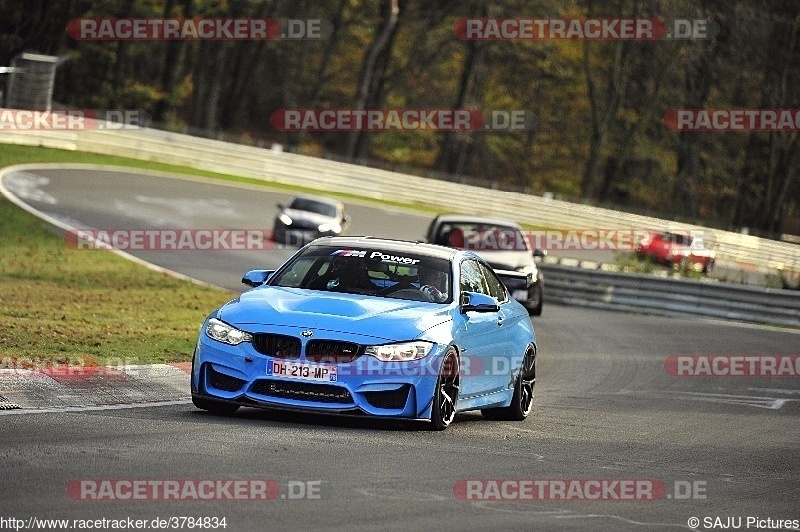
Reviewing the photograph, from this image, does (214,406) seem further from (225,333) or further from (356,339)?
(356,339)

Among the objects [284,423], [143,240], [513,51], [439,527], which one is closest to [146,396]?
[284,423]

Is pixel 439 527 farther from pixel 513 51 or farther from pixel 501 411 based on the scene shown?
pixel 513 51

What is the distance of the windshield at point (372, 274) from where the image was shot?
1120cm

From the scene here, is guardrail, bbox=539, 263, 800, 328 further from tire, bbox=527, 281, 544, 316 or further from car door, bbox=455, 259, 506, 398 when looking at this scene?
car door, bbox=455, 259, 506, 398

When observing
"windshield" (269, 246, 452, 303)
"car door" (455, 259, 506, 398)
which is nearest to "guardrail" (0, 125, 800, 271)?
"car door" (455, 259, 506, 398)

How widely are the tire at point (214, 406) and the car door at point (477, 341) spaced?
1.70 metres

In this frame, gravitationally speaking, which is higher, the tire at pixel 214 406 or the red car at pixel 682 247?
the tire at pixel 214 406

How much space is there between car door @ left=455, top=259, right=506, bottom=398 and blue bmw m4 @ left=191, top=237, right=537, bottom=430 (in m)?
0.02

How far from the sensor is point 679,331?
24.8 m

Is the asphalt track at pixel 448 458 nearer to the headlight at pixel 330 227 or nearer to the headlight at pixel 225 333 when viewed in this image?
the headlight at pixel 225 333

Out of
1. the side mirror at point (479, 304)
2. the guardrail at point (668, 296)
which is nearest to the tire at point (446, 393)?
the side mirror at point (479, 304)

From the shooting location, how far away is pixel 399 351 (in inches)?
401

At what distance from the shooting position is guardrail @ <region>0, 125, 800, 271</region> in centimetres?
4728

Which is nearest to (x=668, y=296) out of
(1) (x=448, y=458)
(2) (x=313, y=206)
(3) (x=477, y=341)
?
(2) (x=313, y=206)
